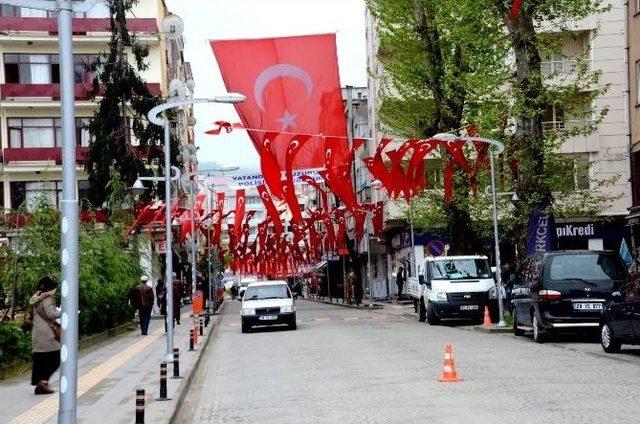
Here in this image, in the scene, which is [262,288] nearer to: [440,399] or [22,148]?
[440,399]

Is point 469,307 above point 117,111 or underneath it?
underneath

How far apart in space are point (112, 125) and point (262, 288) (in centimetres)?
1603

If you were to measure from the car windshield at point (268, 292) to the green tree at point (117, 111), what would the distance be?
14354 millimetres

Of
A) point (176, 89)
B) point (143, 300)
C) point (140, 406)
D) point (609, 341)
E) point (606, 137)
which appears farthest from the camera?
point (606, 137)

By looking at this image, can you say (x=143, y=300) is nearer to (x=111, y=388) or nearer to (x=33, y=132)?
(x=111, y=388)

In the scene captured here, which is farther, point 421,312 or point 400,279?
point 400,279

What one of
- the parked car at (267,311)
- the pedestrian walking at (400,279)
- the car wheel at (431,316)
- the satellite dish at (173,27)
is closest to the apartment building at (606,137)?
the pedestrian walking at (400,279)

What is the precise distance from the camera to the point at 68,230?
7836 millimetres

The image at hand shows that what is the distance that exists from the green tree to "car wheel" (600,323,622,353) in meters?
32.1

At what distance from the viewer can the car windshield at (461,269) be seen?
34.4 m

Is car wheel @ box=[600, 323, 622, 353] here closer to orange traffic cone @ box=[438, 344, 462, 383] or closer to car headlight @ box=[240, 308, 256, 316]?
orange traffic cone @ box=[438, 344, 462, 383]

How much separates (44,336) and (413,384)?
17.5ft

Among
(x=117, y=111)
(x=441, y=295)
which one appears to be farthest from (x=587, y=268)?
(x=117, y=111)

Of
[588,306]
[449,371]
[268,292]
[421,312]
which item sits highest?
[588,306]
